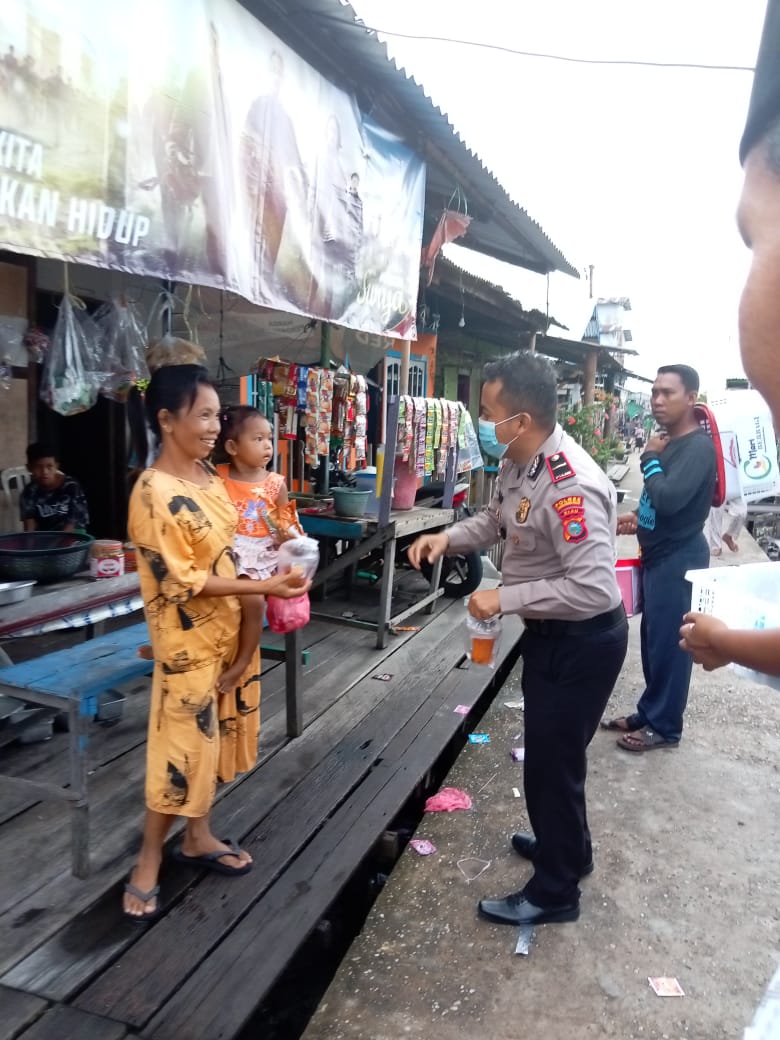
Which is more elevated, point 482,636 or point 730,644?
point 730,644

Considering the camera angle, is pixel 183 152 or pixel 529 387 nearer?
pixel 529 387

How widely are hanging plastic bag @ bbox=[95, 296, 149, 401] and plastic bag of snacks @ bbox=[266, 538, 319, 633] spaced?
1.26 meters

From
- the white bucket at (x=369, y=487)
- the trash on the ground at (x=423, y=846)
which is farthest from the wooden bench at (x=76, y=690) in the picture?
the white bucket at (x=369, y=487)

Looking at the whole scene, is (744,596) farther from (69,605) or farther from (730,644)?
(69,605)

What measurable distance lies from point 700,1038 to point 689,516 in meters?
2.31

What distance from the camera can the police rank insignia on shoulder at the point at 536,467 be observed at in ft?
7.71

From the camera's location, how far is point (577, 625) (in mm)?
2340

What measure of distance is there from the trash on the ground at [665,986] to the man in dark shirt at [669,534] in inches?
61.3

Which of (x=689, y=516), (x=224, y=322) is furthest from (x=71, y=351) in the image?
(x=689, y=516)

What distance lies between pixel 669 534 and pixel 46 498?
3.62m

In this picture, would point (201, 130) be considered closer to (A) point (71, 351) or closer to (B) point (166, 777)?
(A) point (71, 351)

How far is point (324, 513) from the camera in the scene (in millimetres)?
5203

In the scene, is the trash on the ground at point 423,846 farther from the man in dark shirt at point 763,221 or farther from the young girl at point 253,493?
the man in dark shirt at point 763,221

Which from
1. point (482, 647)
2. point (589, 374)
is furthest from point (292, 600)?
point (589, 374)
